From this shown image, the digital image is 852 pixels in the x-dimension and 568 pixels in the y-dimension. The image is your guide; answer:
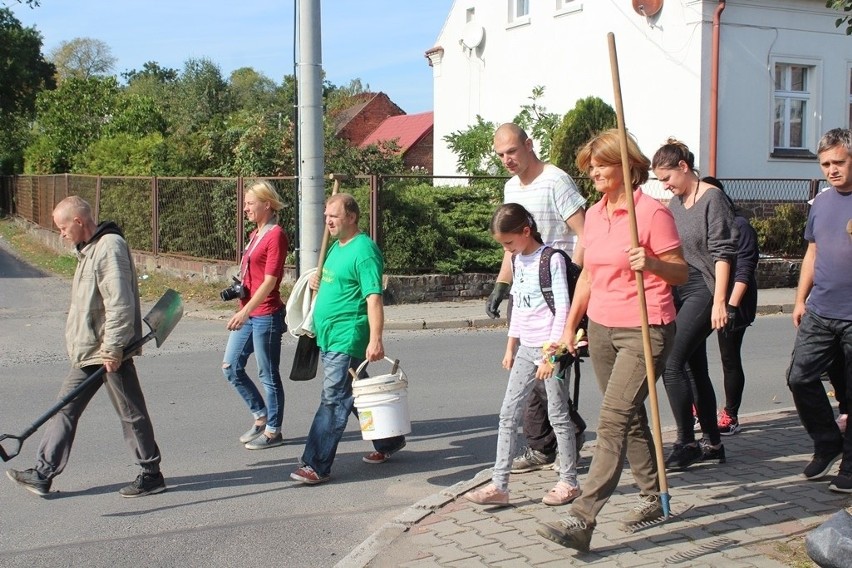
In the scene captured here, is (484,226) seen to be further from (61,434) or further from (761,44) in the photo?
(61,434)

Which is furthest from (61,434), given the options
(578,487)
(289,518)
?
(578,487)

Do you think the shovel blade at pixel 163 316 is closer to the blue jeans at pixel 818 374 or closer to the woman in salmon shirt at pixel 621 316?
the woman in salmon shirt at pixel 621 316

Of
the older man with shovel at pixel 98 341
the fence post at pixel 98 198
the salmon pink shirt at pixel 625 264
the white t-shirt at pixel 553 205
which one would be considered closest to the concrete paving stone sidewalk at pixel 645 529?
the salmon pink shirt at pixel 625 264

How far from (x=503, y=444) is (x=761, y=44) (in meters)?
17.6

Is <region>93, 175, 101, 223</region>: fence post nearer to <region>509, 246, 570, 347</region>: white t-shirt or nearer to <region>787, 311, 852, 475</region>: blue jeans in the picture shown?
<region>509, 246, 570, 347</region>: white t-shirt

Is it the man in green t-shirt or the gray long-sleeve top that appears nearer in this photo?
the gray long-sleeve top

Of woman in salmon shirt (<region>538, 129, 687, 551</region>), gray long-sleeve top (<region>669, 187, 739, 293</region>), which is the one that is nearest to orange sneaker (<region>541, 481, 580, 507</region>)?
woman in salmon shirt (<region>538, 129, 687, 551</region>)

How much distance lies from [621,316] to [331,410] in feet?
6.69

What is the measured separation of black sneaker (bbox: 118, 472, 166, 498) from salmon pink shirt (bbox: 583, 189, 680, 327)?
9.31 ft

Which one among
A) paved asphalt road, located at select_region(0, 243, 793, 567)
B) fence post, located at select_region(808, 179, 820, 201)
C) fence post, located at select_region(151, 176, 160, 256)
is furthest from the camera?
fence post, located at select_region(808, 179, 820, 201)

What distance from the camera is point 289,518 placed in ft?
17.4

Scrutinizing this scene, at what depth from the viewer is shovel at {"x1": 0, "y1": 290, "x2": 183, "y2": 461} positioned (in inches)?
216

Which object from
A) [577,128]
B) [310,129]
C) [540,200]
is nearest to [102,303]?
[540,200]

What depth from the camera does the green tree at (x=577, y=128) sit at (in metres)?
19.7
